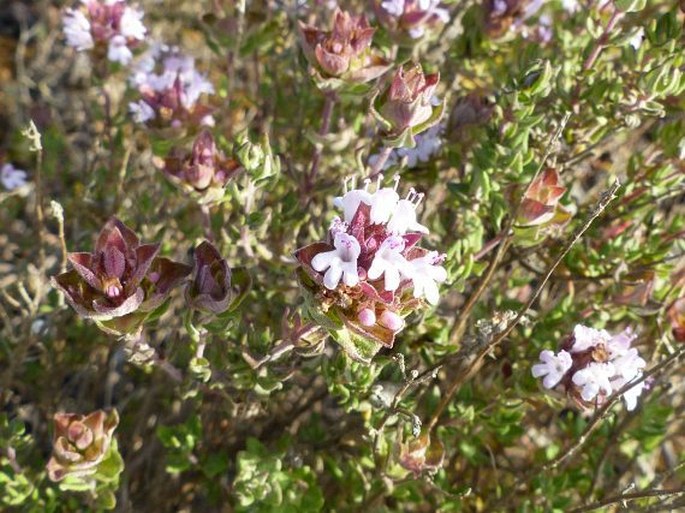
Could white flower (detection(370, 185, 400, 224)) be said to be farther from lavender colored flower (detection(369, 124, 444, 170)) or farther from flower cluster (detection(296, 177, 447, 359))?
lavender colored flower (detection(369, 124, 444, 170))

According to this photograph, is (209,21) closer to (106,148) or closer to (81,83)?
(106,148)

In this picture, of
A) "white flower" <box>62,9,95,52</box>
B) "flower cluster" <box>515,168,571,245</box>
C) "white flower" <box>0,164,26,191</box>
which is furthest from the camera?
"white flower" <box>0,164,26,191</box>

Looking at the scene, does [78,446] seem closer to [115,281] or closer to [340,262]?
[115,281]

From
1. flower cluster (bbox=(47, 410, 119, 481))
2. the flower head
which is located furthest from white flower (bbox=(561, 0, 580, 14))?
flower cluster (bbox=(47, 410, 119, 481))

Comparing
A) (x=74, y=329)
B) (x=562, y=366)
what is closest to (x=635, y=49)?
(x=562, y=366)

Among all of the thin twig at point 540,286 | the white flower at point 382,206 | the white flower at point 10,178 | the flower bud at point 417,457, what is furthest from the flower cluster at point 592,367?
the white flower at point 10,178

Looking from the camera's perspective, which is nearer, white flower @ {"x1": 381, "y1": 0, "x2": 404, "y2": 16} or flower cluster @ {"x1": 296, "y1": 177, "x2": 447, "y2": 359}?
flower cluster @ {"x1": 296, "y1": 177, "x2": 447, "y2": 359}

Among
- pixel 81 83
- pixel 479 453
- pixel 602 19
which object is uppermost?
pixel 602 19

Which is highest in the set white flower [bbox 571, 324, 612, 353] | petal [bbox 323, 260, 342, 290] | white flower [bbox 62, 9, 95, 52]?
petal [bbox 323, 260, 342, 290]
